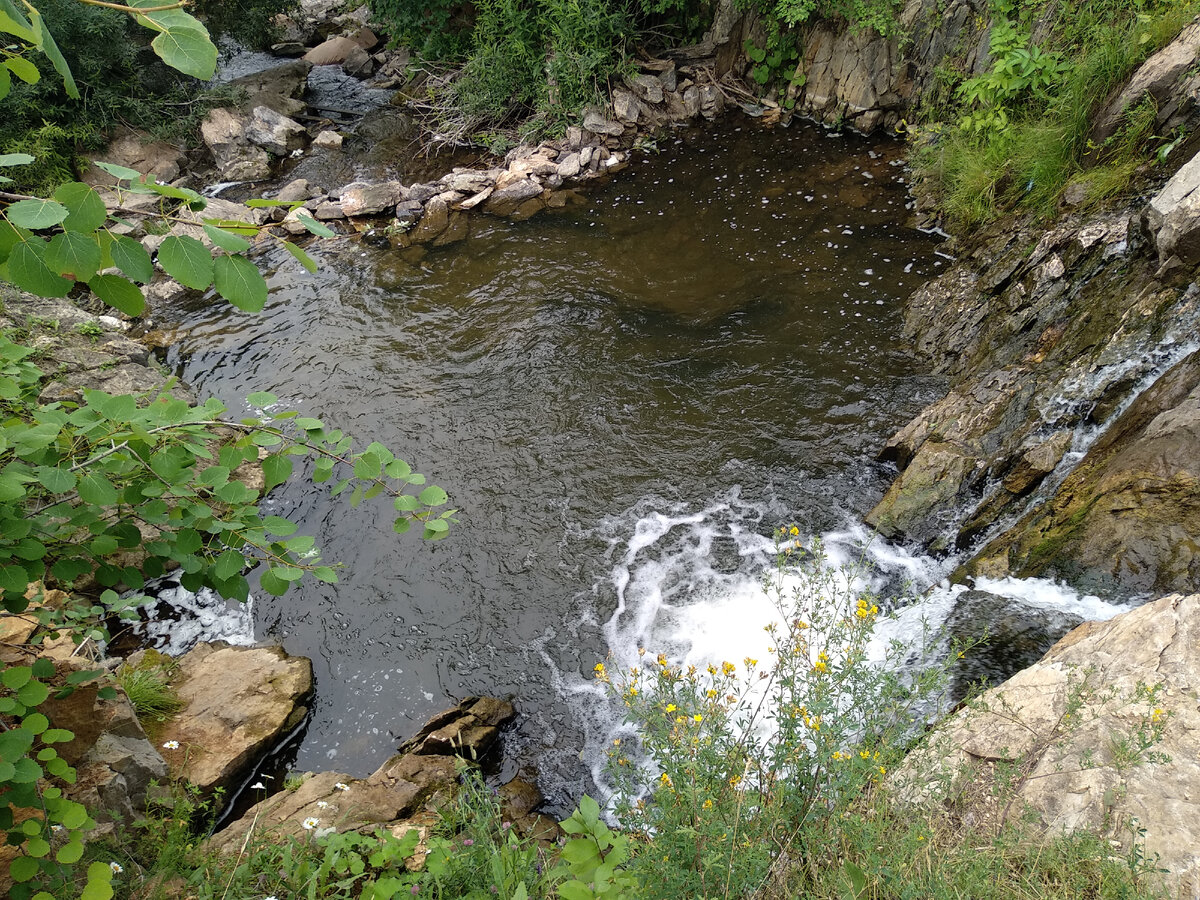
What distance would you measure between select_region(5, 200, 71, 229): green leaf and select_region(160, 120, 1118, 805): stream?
3998 mm

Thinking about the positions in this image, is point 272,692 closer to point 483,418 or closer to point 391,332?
point 483,418

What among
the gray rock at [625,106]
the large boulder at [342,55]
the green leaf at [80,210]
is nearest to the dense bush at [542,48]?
the gray rock at [625,106]

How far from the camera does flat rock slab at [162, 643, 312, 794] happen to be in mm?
4398

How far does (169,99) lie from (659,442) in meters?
13.1

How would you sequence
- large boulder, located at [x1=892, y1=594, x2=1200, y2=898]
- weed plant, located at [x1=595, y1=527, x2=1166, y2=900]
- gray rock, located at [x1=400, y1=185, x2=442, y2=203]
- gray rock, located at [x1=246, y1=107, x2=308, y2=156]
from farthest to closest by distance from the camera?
gray rock, located at [x1=246, y1=107, x2=308, y2=156] < gray rock, located at [x1=400, y1=185, x2=442, y2=203] < large boulder, located at [x1=892, y1=594, x2=1200, y2=898] < weed plant, located at [x1=595, y1=527, x2=1166, y2=900]

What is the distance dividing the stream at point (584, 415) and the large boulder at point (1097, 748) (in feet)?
2.86

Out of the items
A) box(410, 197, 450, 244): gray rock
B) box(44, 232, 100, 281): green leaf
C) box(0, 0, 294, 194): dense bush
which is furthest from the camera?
box(0, 0, 294, 194): dense bush

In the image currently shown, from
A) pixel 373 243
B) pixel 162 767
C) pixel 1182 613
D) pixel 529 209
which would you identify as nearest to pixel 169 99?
pixel 373 243

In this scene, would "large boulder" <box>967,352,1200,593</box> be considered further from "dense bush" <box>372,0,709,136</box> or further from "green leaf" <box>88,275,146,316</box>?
"dense bush" <box>372,0,709,136</box>

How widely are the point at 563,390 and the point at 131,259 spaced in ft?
18.6

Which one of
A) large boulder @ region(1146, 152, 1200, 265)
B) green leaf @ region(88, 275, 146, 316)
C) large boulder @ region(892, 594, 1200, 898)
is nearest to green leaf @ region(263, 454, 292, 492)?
green leaf @ region(88, 275, 146, 316)

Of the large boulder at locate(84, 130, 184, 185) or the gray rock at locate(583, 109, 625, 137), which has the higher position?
the gray rock at locate(583, 109, 625, 137)

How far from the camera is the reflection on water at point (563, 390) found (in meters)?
5.36

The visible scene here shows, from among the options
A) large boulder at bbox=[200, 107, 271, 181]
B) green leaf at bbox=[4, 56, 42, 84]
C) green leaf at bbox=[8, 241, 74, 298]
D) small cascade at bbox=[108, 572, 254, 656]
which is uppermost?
green leaf at bbox=[4, 56, 42, 84]
